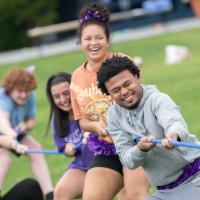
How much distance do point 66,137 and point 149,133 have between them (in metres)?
1.87

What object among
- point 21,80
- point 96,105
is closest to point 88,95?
point 96,105

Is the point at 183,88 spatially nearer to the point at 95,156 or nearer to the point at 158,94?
the point at 95,156

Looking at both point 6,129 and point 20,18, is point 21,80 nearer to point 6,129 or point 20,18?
point 6,129

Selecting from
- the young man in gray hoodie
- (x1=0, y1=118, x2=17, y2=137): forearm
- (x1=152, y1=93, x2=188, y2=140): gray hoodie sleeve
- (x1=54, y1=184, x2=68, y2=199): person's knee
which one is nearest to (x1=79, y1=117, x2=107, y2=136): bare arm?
the young man in gray hoodie

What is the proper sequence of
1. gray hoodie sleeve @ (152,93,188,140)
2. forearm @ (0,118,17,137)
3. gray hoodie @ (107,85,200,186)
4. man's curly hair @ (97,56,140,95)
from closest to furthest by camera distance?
gray hoodie sleeve @ (152,93,188,140) → gray hoodie @ (107,85,200,186) → man's curly hair @ (97,56,140,95) → forearm @ (0,118,17,137)

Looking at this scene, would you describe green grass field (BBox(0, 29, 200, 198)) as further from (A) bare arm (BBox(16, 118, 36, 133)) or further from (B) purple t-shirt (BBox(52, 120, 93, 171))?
(B) purple t-shirt (BBox(52, 120, 93, 171))

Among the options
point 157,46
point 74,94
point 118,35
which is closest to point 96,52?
point 74,94

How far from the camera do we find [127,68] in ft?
15.2

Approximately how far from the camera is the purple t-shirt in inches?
239

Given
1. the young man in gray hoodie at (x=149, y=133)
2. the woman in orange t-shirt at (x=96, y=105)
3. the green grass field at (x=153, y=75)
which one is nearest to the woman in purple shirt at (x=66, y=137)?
the woman in orange t-shirt at (x=96, y=105)

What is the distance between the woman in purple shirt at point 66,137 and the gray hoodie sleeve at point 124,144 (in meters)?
1.27

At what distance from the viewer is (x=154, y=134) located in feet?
14.9

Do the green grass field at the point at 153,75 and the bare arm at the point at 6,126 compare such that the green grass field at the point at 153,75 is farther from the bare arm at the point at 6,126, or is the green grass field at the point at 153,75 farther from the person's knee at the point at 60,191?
the person's knee at the point at 60,191

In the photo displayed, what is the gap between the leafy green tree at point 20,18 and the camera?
32.3 meters
